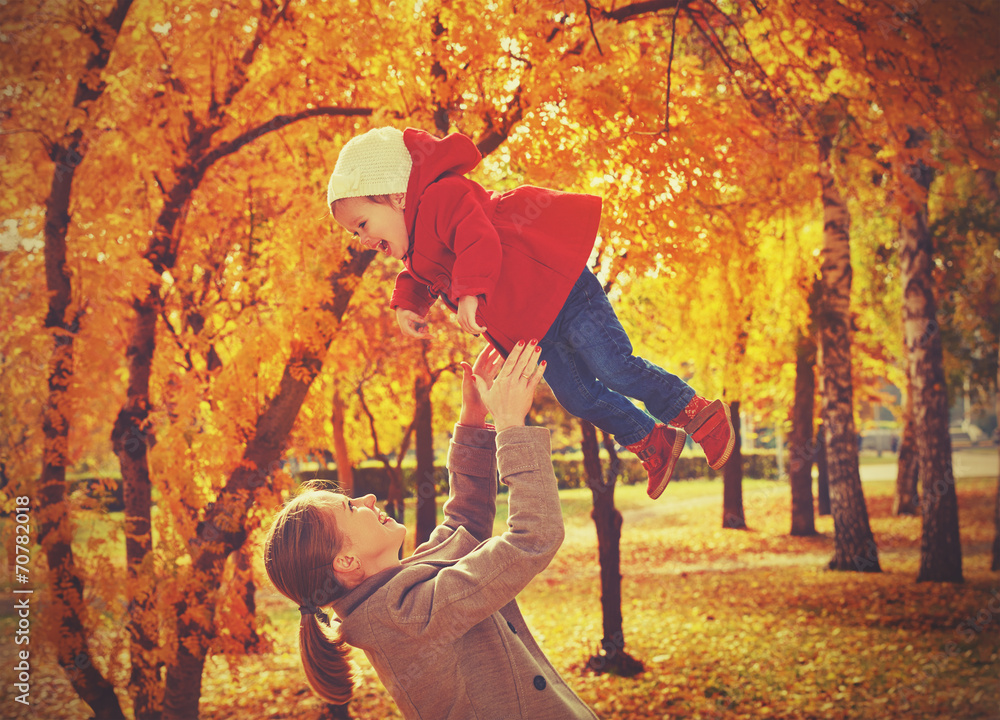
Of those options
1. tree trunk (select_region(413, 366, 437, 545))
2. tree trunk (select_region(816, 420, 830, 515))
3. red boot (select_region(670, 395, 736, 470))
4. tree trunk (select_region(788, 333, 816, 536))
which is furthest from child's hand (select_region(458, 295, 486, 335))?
tree trunk (select_region(816, 420, 830, 515))

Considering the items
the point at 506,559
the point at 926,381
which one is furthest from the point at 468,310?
the point at 926,381

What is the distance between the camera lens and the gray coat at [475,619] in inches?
67.0

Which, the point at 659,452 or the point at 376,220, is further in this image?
the point at 659,452

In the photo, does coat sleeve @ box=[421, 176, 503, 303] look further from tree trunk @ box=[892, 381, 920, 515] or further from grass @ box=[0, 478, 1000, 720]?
tree trunk @ box=[892, 381, 920, 515]

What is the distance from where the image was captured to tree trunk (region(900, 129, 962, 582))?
8539mm

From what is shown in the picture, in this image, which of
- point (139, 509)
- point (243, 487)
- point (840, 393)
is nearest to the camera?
point (243, 487)

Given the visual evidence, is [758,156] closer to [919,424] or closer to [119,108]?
[119,108]

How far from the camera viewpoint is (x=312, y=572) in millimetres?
1869

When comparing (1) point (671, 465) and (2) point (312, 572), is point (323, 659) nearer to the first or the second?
(2) point (312, 572)

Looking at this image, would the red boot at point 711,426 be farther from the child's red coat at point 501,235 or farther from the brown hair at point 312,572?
the brown hair at point 312,572

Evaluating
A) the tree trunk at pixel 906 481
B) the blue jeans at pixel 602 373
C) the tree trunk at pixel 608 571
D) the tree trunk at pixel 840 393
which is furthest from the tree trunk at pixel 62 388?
the tree trunk at pixel 906 481

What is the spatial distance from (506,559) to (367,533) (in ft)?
1.56

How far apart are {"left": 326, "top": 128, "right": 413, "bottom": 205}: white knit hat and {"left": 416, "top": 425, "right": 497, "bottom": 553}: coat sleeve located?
2.65ft

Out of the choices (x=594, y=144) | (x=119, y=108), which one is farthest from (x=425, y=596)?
(x=119, y=108)
